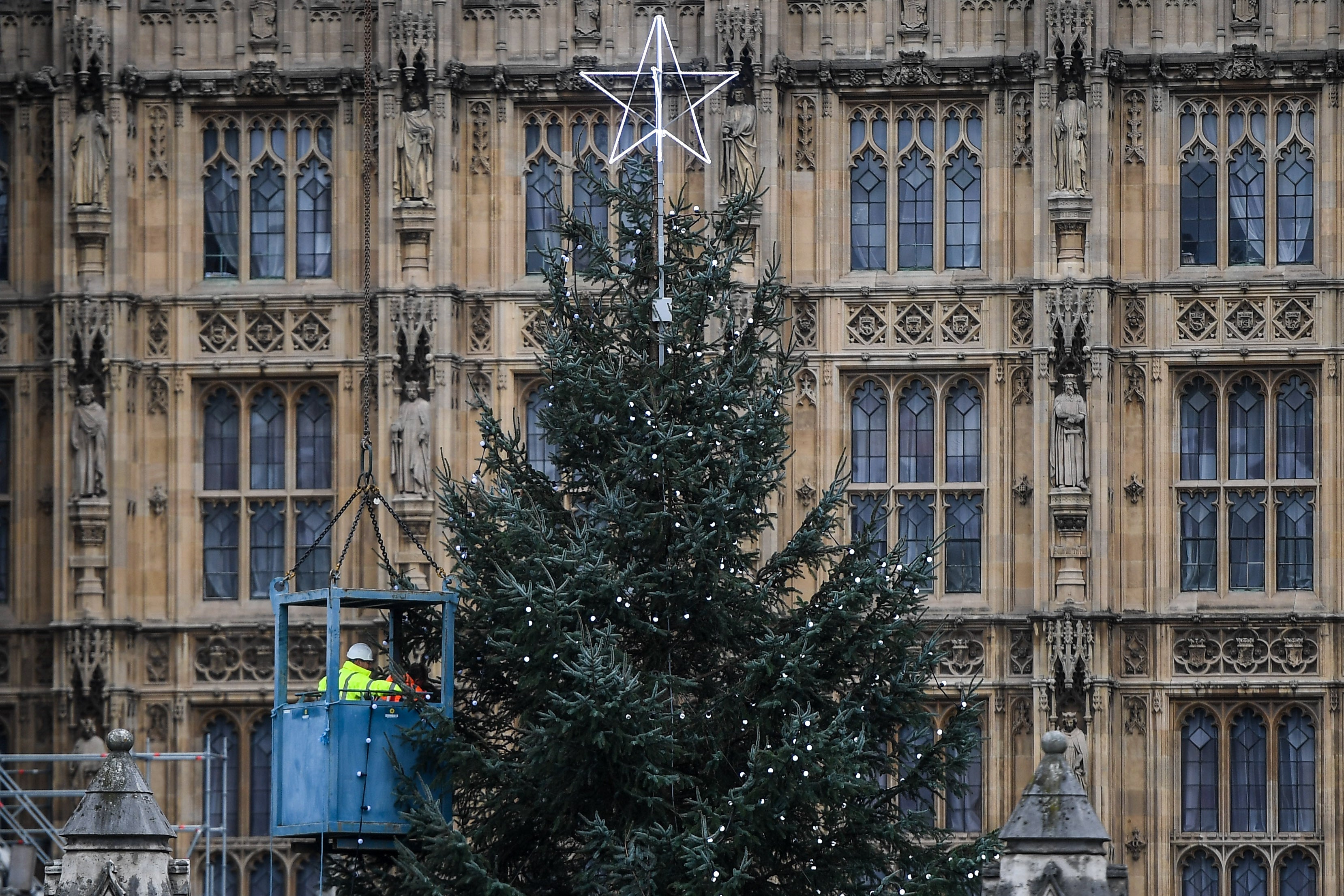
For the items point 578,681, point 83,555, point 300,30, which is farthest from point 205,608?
point 578,681

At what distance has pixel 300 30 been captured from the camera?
3756 cm

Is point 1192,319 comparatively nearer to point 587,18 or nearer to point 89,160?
point 587,18

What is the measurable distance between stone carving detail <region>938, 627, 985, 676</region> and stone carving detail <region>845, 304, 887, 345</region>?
3685 millimetres

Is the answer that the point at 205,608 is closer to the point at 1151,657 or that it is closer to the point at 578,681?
the point at 1151,657

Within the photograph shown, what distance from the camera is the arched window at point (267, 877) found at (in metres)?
37.0

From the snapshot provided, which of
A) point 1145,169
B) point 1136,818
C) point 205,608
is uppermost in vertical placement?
point 1145,169

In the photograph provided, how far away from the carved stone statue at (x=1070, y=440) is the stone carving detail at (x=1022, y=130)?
284cm

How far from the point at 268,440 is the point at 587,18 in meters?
6.58

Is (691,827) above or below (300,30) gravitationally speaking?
below

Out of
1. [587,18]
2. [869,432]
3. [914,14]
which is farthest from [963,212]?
[587,18]

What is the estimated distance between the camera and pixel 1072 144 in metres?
36.5

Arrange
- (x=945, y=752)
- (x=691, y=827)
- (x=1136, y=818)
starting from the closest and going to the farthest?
1. (x=691, y=827)
2. (x=945, y=752)
3. (x=1136, y=818)

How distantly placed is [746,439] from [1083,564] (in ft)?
45.3

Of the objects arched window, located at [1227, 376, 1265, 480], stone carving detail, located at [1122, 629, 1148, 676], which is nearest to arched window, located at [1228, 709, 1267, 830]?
stone carving detail, located at [1122, 629, 1148, 676]
